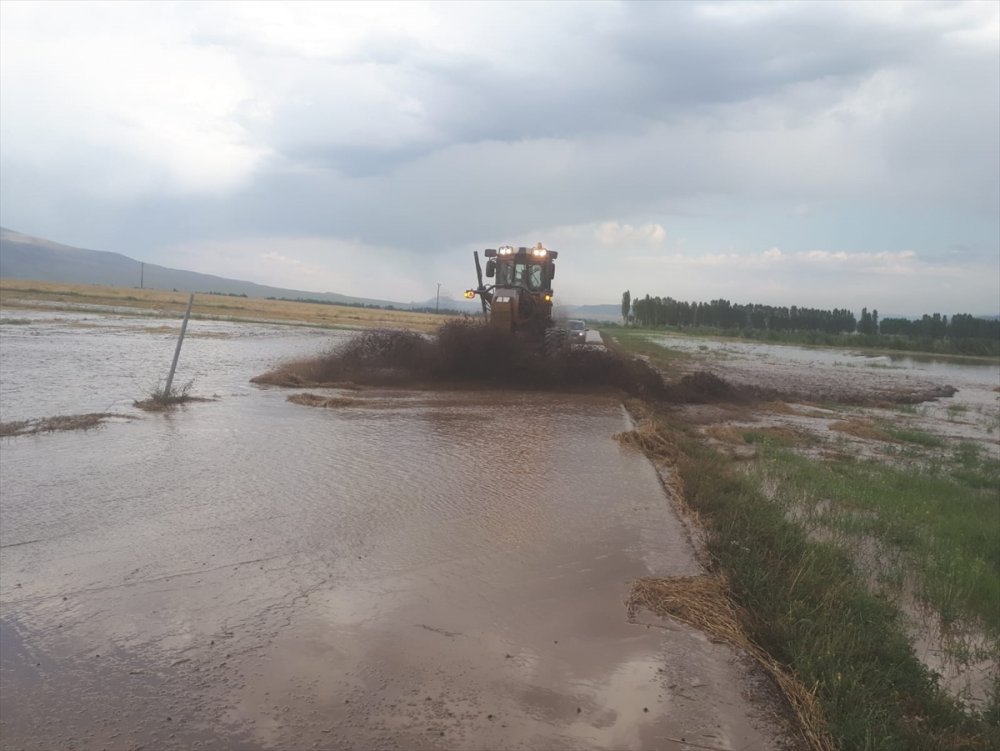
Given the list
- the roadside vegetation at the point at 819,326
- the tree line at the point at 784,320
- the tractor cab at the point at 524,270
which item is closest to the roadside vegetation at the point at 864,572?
the tractor cab at the point at 524,270

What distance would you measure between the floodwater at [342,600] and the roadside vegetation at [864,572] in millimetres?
469

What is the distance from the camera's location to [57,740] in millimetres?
3350

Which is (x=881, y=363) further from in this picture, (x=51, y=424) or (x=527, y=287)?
(x=51, y=424)

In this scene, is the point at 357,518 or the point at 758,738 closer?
the point at 758,738

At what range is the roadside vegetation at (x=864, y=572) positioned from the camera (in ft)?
12.8

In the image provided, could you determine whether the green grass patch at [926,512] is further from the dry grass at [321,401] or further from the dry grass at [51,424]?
the dry grass at [51,424]

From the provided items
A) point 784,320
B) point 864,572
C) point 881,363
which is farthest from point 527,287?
point 784,320

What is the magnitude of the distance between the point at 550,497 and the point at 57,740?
5.23 metres

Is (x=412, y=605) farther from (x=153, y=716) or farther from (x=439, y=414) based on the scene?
(x=439, y=414)

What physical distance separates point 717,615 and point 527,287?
14.9 m

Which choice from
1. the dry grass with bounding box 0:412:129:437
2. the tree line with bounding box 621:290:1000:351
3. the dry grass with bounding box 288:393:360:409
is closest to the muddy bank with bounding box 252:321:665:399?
the dry grass with bounding box 288:393:360:409

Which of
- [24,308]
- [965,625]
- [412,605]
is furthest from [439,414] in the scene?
[24,308]

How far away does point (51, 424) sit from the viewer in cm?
1029

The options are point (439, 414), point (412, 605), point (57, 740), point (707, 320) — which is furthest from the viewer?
point (707, 320)
